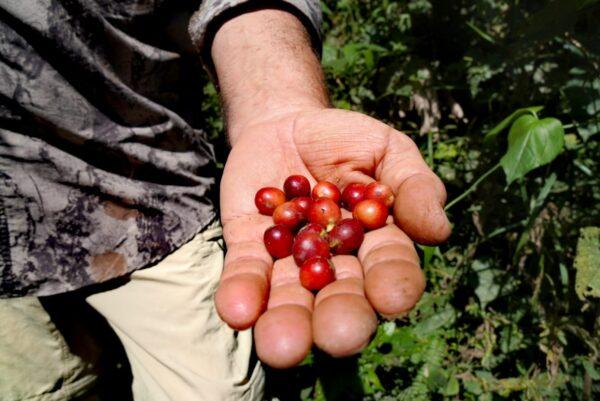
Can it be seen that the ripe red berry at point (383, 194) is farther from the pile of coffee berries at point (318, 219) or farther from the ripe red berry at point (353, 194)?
Answer: the ripe red berry at point (353, 194)

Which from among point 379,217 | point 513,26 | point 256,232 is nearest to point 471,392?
point 379,217

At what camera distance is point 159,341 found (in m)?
2.09

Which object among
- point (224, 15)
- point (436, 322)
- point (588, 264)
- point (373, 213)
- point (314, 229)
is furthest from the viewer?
point (436, 322)

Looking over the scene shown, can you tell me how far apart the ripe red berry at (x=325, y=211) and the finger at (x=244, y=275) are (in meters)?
0.24

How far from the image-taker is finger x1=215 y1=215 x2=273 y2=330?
1.48 metres

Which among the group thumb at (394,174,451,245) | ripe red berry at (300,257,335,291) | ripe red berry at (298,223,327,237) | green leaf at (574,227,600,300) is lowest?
green leaf at (574,227,600,300)

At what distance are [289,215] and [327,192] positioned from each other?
0.21 metres

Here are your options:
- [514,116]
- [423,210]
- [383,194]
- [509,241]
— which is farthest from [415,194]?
[509,241]

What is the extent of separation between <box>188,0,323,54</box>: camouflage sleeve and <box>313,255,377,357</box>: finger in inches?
60.7

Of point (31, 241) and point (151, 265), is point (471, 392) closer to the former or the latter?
point (151, 265)

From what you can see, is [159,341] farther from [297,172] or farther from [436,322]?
[436,322]

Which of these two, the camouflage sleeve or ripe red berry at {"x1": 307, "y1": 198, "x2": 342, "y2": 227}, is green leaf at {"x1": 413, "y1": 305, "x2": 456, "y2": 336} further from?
the camouflage sleeve

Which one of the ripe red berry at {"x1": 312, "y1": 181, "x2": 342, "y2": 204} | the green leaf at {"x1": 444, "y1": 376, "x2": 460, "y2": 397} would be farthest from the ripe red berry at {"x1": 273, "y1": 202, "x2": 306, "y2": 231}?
the green leaf at {"x1": 444, "y1": 376, "x2": 460, "y2": 397}

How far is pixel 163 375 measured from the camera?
209 centimetres
